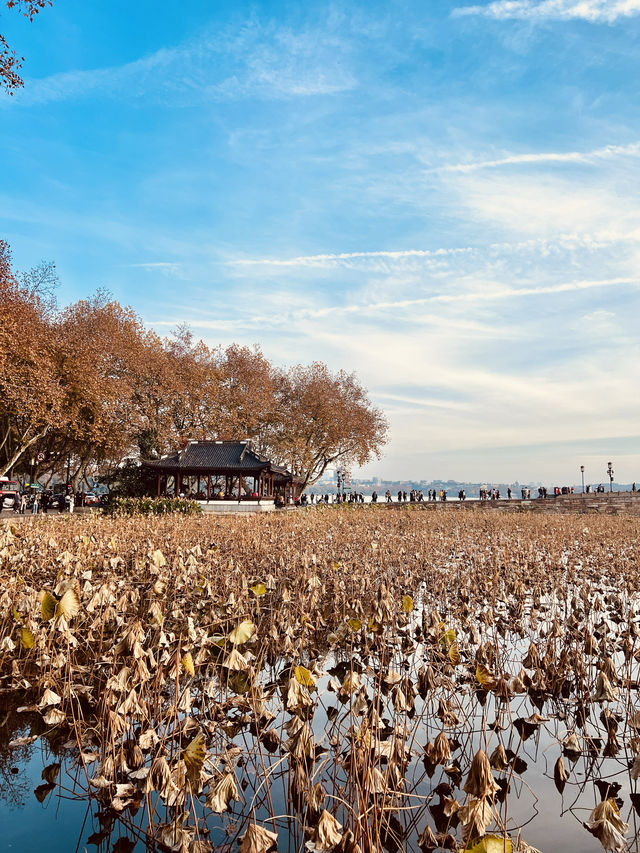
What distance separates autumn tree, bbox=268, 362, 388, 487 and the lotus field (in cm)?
3426

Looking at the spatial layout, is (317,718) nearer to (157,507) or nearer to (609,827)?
(609,827)

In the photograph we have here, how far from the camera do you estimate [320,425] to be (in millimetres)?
43875

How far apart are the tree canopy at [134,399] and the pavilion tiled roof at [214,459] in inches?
92.6

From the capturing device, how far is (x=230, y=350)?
42.8 meters

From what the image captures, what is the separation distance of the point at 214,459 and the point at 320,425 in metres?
11.7

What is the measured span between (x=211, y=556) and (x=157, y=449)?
94.7 feet

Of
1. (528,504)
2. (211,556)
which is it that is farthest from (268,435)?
(211,556)

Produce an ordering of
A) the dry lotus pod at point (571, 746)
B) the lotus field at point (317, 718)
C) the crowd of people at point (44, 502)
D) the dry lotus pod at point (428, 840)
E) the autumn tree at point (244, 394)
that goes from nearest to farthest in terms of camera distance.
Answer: the dry lotus pod at point (428, 840), the lotus field at point (317, 718), the dry lotus pod at point (571, 746), the crowd of people at point (44, 502), the autumn tree at point (244, 394)

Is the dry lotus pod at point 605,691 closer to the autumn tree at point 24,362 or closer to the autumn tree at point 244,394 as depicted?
the autumn tree at point 24,362

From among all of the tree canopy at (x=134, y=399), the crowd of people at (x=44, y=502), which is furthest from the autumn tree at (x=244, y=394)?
the crowd of people at (x=44, y=502)

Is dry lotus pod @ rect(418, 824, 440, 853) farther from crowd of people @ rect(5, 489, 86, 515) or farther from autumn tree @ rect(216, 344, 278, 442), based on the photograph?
autumn tree @ rect(216, 344, 278, 442)

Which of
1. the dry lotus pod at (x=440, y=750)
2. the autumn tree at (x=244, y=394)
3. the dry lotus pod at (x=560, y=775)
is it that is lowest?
the dry lotus pod at (x=560, y=775)

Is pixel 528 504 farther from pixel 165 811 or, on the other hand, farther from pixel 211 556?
pixel 165 811

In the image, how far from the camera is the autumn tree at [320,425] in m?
43.4
